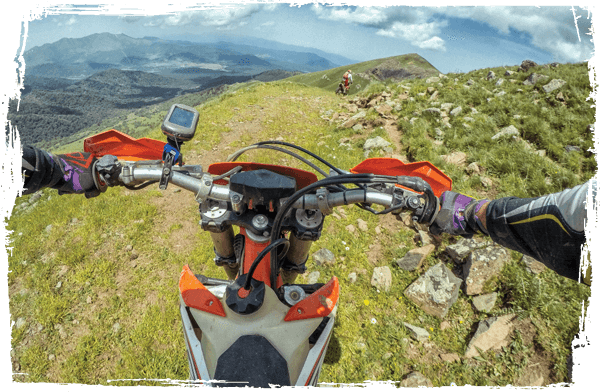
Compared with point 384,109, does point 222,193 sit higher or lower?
higher

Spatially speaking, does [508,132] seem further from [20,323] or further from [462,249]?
[20,323]

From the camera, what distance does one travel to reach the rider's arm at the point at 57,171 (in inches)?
66.2

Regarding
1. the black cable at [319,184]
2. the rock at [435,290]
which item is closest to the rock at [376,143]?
the rock at [435,290]

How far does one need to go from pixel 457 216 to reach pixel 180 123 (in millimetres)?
2220

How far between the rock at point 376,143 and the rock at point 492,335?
5.29m

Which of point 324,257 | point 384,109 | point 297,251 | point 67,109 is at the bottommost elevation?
point 67,109

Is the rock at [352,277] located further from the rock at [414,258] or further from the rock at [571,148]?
the rock at [571,148]

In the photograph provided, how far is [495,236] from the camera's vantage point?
5.47 feet

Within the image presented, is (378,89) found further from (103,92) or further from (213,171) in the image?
(103,92)

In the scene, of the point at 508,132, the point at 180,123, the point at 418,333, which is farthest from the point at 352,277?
the point at 508,132

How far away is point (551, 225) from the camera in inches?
52.2

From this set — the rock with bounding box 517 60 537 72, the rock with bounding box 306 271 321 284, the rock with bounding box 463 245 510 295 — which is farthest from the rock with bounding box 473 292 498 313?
the rock with bounding box 517 60 537 72

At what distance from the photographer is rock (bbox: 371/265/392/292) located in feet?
14.2

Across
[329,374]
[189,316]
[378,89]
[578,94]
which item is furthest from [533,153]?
[378,89]
